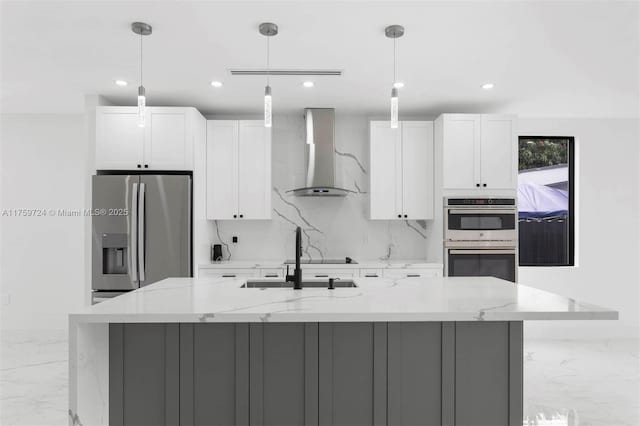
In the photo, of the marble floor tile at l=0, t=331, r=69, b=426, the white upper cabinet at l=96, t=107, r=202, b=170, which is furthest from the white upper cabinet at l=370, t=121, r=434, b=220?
the marble floor tile at l=0, t=331, r=69, b=426

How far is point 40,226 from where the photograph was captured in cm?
466

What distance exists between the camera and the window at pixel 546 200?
4.84 meters

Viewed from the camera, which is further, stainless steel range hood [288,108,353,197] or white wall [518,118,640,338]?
white wall [518,118,640,338]

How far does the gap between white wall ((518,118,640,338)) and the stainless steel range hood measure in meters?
2.30

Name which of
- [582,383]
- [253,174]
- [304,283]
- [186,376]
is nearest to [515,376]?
[304,283]

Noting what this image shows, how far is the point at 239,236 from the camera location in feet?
15.2

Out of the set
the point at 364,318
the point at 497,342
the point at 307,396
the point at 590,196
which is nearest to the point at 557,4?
the point at 497,342

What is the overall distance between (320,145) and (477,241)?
1.87m

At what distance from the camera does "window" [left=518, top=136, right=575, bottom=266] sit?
15.9ft

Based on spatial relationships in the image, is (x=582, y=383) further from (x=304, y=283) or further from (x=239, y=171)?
(x=239, y=171)

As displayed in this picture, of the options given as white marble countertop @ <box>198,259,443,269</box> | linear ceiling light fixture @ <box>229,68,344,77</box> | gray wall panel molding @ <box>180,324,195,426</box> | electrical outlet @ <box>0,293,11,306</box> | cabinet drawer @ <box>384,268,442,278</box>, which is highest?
linear ceiling light fixture @ <box>229,68,344,77</box>

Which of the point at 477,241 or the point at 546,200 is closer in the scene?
the point at 477,241

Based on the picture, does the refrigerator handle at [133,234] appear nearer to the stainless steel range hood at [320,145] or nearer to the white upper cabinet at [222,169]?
the white upper cabinet at [222,169]

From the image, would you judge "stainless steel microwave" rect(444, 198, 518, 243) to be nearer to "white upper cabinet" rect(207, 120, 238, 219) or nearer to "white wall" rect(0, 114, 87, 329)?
"white upper cabinet" rect(207, 120, 238, 219)
